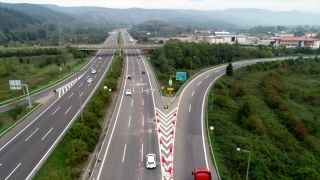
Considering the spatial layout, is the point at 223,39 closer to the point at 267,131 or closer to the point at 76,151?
the point at 267,131

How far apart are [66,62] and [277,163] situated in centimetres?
7179

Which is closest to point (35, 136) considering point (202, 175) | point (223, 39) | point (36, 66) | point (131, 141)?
point (131, 141)

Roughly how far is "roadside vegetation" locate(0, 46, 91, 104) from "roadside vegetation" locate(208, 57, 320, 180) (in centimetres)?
3939

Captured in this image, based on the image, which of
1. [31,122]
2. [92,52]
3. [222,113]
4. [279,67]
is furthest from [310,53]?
[31,122]

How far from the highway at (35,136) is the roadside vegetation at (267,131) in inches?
763

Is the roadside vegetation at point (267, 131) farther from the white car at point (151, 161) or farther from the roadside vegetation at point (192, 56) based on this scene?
the roadside vegetation at point (192, 56)

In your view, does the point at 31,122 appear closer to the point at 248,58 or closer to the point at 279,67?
the point at 279,67

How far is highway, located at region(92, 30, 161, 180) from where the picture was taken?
22.3 meters

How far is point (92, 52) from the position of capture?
101562mm

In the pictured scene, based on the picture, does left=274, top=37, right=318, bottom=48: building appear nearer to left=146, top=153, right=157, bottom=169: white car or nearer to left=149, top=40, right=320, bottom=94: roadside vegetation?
left=149, top=40, right=320, bottom=94: roadside vegetation

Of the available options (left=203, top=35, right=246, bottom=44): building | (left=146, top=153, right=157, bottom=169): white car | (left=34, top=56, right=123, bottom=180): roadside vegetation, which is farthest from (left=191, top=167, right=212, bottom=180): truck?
(left=203, top=35, right=246, bottom=44): building

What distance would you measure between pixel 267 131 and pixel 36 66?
7015 cm

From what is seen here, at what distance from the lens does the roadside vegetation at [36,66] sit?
178 ft

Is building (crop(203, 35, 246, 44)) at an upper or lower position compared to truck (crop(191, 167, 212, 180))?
upper
